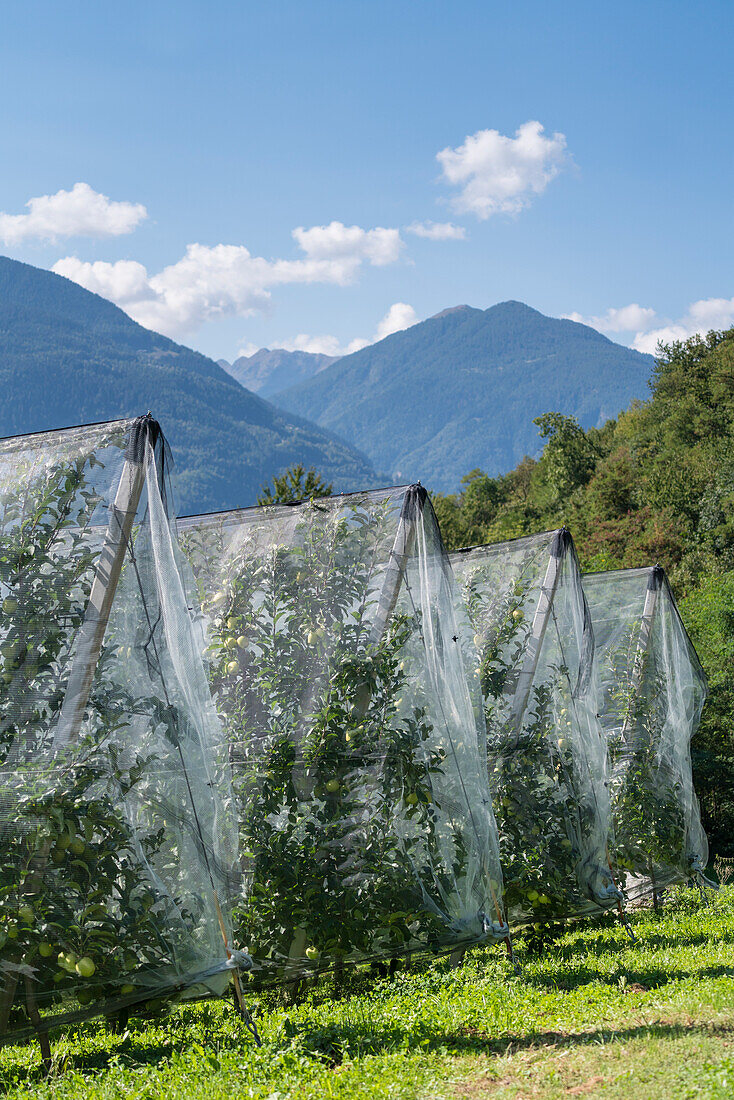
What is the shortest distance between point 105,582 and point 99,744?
64cm

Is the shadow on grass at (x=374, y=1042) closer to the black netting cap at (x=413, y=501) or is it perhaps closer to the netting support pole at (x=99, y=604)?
the netting support pole at (x=99, y=604)

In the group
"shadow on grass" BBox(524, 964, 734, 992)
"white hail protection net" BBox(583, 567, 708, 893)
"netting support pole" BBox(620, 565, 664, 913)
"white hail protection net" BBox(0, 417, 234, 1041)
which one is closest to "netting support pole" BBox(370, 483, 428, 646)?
"white hail protection net" BBox(0, 417, 234, 1041)

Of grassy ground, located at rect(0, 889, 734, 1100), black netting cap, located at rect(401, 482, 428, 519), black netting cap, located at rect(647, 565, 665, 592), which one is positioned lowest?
grassy ground, located at rect(0, 889, 734, 1100)

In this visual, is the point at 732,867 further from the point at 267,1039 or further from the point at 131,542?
the point at 131,542

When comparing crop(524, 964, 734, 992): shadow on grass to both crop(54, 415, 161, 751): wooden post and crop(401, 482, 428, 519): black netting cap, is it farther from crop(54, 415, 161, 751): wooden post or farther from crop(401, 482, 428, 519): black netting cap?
crop(54, 415, 161, 751): wooden post

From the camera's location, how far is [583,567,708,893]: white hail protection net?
8.38 m

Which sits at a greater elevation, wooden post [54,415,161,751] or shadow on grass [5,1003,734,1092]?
wooden post [54,415,161,751]

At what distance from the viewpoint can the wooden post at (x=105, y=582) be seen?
3471 mm

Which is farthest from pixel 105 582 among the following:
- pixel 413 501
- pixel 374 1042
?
pixel 374 1042

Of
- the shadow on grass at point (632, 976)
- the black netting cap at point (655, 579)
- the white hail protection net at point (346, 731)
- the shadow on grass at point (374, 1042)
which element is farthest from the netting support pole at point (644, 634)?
the shadow on grass at point (374, 1042)

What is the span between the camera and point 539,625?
6.60 metres

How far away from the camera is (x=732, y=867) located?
486 inches

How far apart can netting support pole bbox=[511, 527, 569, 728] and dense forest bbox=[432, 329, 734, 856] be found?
8.50 meters

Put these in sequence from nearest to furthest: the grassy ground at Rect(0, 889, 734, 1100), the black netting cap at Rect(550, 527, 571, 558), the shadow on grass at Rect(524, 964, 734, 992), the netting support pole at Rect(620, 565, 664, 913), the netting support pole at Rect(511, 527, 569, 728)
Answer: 1. the grassy ground at Rect(0, 889, 734, 1100)
2. the shadow on grass at Rect(524, 964, 734, 992)
3. the netting support pole at Rect(511, 527, 569, 728)
4. the black netting cap at Rect(550, 527, 571, 558)
5. the netting support pole at Rect(620, 565, 664, 913)
